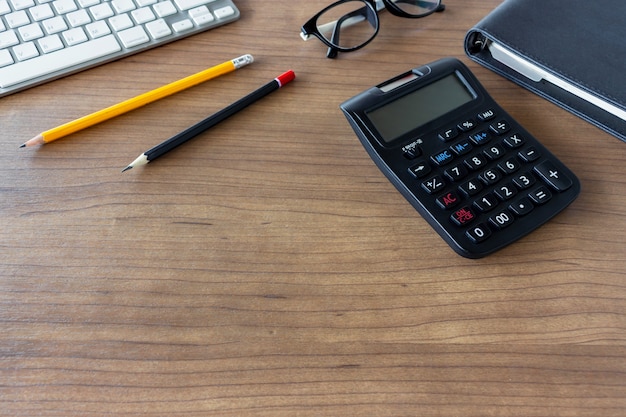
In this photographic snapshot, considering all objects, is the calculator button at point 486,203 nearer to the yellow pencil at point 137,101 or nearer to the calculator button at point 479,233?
the calculator button at point 479,233

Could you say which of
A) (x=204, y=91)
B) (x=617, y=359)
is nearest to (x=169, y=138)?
(x=204, y=91)

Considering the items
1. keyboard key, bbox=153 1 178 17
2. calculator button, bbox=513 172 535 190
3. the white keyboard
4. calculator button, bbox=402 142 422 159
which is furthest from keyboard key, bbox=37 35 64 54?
calculator button, bbox=513 172 535 190

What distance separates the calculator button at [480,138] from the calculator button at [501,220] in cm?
8

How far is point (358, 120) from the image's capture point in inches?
22.1

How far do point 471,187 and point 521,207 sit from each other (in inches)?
1.9

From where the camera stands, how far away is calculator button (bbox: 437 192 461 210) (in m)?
0.52

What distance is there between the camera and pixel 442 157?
545 millimetres

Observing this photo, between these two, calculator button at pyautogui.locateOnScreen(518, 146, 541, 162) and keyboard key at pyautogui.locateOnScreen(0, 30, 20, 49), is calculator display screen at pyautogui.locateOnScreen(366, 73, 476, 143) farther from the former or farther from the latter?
keyboard key at pyautogui.locateOnScreen(0, 30, 20, 49)

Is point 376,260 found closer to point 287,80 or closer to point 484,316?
point 484,316

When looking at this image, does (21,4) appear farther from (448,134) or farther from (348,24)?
(448,134)

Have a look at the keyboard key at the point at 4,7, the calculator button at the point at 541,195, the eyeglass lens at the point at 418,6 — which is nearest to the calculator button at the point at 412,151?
the calculator button at the point at 541,195

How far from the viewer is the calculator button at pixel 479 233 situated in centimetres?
50

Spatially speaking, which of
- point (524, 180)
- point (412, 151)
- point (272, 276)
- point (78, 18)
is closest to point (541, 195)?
point (524, 180)

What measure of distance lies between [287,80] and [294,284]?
24 centimetres
